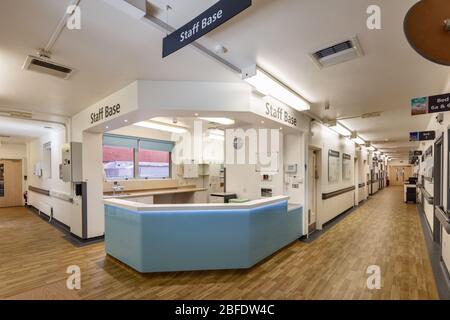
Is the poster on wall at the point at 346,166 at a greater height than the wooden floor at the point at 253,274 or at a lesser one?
greater

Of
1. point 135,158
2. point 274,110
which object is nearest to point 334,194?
point 274,110

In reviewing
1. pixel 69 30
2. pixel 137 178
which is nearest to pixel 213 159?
pixel 137 178

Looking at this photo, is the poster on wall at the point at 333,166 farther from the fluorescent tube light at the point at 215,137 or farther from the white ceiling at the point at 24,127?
the white ceiling at the point at 24,127

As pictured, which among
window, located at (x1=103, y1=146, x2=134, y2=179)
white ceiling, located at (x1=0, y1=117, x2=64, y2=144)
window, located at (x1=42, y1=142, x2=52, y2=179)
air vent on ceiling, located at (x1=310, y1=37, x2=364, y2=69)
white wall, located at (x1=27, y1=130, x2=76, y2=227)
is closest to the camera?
air vent on ceiling, located at (x1=310, y1=37, x2=364, y2=69)

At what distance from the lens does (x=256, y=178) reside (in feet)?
17.6

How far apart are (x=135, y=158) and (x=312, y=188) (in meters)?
5.17

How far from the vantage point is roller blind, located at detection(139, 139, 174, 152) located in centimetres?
738

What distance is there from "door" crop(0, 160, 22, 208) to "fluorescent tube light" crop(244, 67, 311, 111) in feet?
37.6

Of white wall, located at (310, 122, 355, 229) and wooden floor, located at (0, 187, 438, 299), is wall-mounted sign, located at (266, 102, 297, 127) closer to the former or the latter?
white wall, located at (310, 122, 355, 229)

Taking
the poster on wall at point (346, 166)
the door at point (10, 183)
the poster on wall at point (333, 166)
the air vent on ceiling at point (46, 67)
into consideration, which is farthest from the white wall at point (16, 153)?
the poster on wall at point (346, 166)

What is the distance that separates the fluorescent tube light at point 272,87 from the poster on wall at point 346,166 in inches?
191

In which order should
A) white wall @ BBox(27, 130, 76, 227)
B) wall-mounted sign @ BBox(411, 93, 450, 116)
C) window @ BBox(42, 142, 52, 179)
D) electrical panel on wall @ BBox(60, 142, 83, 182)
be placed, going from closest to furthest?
wall-mounted sign @ BBox(411, 93, 450, 116) → electrical panel on wall @ BBox(60, 142, 83, 182) → white wall @ BBox(27, 130, 76, 227) → window @ BBox(42, 142, 52, 179)

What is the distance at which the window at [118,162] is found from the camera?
6.50 meters

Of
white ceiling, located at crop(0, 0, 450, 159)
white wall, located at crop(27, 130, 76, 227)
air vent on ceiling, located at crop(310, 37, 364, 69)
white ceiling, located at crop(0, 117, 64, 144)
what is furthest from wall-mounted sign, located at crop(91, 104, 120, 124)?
air vent on ceiling, located at crop(310, 37, 364, 69)
